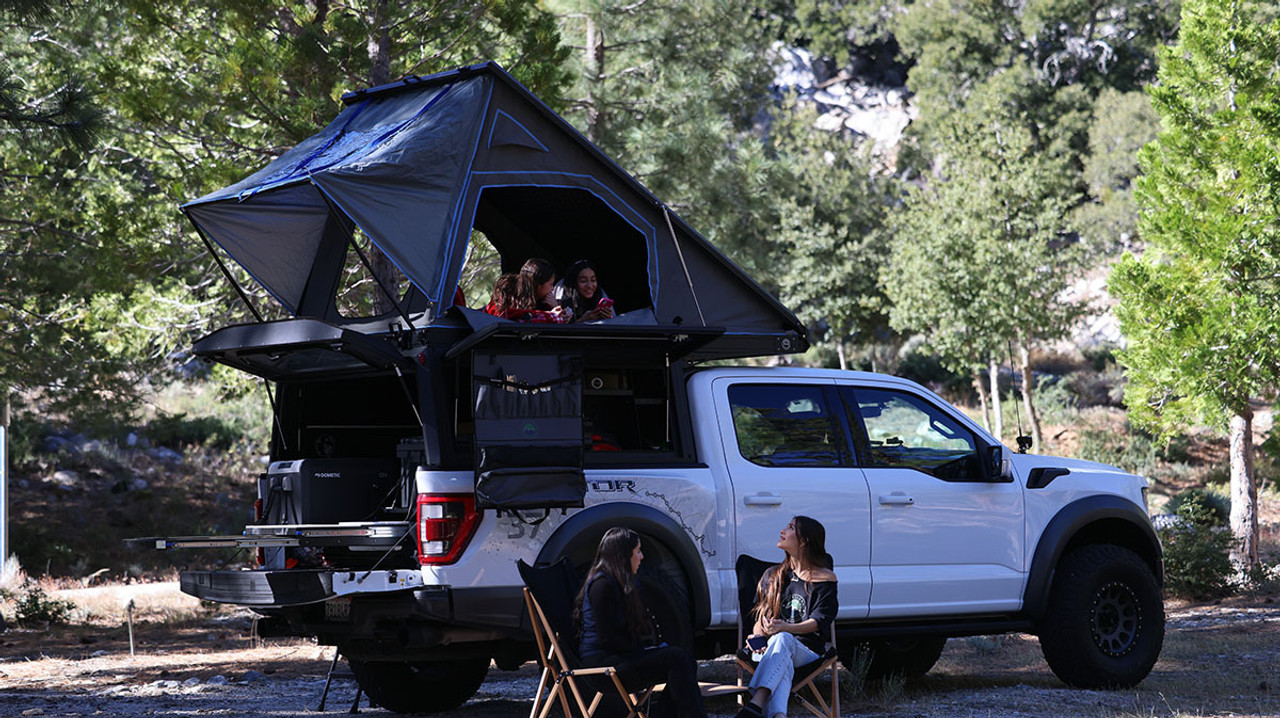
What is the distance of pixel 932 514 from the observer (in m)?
7.42

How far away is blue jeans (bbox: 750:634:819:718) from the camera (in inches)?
242

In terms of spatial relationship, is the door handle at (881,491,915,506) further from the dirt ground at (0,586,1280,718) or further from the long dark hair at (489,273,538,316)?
the long dark hair at (489,273,538,316)

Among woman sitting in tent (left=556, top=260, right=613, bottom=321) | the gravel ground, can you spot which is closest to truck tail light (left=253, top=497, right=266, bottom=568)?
the gravel ground

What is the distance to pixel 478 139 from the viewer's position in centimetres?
715

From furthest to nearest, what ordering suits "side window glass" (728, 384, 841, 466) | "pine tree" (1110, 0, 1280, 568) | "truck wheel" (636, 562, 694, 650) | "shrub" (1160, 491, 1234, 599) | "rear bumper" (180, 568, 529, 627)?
"pine tree" (1110, 0, 1280, 568)
"shrub" (1160, 491, 1234, 599)
"side window glass" (728, 384, 841, 466)
"truck wheel" (636, 562, 694, 650)
"rear bumper" (180, 568, 529, 627)

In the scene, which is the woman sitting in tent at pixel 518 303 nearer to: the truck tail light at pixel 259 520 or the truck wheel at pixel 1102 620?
the truck tail light at pixel 259 520

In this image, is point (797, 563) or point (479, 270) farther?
point (479, 270)

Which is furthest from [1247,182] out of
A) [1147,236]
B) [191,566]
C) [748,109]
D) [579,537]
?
[748,109]

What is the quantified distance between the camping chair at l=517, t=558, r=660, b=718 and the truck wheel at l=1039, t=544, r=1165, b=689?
3.15m

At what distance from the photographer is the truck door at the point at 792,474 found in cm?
693

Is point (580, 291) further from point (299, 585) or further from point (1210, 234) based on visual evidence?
point (1210, 234)

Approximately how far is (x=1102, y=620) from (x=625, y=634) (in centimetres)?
373

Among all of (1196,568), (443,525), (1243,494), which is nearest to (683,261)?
(443,525)

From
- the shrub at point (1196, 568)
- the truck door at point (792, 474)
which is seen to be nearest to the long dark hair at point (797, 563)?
the truck door at point (792, 474)
